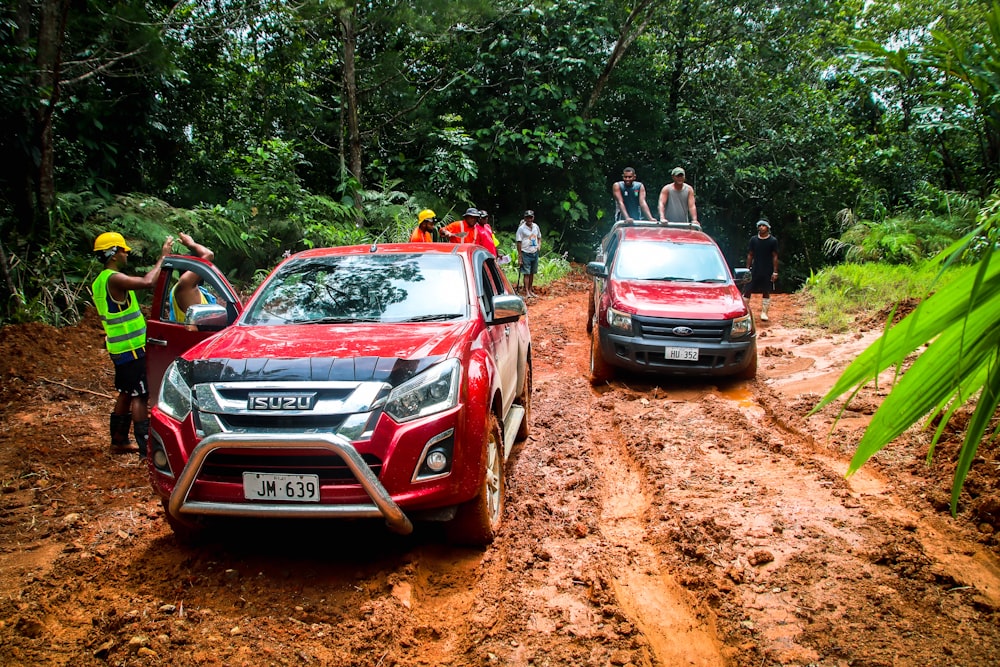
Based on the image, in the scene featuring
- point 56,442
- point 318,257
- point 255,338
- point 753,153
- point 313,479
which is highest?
point 753,153

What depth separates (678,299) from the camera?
8.01 m

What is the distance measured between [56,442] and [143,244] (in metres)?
4.16

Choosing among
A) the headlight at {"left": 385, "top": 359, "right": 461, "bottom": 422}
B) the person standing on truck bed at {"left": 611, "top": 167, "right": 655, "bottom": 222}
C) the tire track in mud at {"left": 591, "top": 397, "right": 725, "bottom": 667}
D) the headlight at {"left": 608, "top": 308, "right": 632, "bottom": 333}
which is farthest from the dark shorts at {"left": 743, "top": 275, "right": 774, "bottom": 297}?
the headlight at {"left": 385, "top": 359, "right": 461, "bottom": 422}

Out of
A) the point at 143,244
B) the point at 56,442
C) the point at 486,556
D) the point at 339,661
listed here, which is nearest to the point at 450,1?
the point at 143,244

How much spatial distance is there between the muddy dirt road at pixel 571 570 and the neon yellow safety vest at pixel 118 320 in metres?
0.96

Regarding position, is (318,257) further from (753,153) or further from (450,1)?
(753,153)

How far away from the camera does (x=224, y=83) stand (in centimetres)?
1254

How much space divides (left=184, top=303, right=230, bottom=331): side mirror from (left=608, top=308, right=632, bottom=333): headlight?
14.6 feet

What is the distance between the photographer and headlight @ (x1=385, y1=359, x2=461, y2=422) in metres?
3.45

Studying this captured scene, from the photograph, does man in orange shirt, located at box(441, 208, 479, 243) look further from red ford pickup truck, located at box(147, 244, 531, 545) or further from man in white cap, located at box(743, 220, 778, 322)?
red ford pickup truck, located at box(147, 244, 531, 545)

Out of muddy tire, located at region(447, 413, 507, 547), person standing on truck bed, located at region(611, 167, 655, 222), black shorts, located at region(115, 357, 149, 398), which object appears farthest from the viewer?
person standing on truck bed, located at region(611, 167, 655, 222)

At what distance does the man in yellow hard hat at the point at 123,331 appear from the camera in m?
5.33

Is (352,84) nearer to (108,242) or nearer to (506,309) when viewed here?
(108,242)

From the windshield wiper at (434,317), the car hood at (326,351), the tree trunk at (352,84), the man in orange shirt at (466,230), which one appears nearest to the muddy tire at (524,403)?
the windshield wiper at (434,317)
